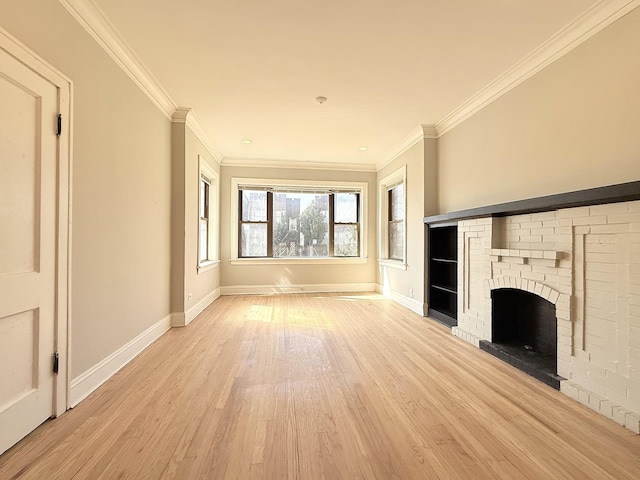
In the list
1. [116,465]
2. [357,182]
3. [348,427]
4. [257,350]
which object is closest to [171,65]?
[257,350]

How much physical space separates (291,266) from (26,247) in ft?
14.9

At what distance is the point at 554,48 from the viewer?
2.40m

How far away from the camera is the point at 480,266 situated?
3.13 metres

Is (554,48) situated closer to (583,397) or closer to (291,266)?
(583,397)

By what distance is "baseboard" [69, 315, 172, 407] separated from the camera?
1956 millimetres

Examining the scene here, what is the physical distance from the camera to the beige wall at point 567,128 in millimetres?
1936

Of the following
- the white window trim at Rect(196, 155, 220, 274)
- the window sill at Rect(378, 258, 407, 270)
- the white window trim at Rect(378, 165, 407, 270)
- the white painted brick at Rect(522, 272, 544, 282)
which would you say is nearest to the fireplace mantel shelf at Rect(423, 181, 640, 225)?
the white painted brick at Rect(522, 272, 544, 282)

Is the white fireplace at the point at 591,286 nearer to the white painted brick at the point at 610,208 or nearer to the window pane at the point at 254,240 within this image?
the white painted brick at the point at 610,208

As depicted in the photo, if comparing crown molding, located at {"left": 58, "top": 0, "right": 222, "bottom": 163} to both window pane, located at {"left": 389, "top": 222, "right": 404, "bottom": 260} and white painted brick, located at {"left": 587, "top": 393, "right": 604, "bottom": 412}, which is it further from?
white painted brick, located at {"left": 587, "top": 393, "right": 604, "bottom": 412}

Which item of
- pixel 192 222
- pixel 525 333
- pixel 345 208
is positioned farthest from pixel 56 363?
pixel 345 208

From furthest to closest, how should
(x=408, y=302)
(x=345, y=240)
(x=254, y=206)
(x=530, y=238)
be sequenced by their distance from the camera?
(x=345, y=240) → (x=254, y=206) → (x=408, y=302) → (x=530, y=238)

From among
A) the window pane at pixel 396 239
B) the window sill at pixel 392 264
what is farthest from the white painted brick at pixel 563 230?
the window pane at pixel 396 239

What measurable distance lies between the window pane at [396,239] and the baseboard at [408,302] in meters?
0.68

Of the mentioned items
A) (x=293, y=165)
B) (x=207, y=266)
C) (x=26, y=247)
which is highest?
(x=293, y=165)
